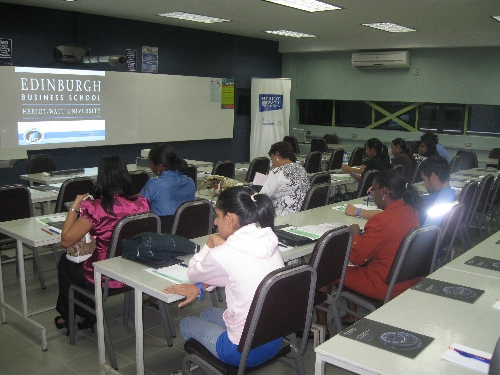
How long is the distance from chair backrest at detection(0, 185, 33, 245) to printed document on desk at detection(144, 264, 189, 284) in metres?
2.16

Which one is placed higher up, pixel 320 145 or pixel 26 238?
pixel 320 145

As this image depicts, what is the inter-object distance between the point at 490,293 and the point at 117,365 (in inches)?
86.6

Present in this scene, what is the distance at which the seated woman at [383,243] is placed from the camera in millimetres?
3115

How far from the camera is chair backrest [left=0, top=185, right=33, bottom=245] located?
4258mm

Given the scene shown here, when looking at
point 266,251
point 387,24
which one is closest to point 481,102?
point 387,24

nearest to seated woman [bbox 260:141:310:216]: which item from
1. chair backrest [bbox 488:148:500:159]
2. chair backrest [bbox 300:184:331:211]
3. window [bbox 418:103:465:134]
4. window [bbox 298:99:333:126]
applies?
chair backrest [bbox 300:184:331:211]

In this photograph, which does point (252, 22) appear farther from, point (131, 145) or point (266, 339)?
point (266, 339)

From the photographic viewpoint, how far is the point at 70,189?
184 inches

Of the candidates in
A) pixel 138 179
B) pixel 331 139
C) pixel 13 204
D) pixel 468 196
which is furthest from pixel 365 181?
pixel 331 139

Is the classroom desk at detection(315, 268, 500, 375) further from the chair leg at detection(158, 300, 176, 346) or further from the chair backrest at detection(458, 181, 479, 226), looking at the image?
the chair backrest at detection(458, 181, 479, 226)

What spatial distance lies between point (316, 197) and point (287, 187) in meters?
0.30

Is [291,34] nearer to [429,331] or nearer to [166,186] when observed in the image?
[166,186]

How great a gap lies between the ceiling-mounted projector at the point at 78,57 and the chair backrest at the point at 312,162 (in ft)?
10.6

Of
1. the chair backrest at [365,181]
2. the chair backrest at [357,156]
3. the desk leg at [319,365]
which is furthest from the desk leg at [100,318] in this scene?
the chair backrest at [357,156]
